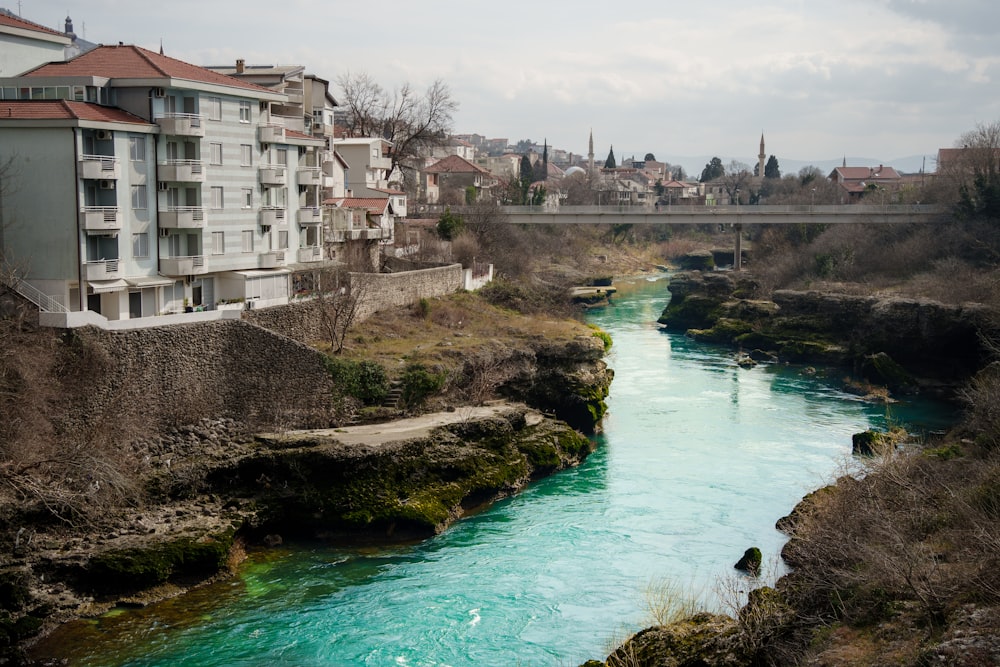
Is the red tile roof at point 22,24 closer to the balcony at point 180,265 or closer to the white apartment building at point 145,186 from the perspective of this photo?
the white apartment building at point 145,186

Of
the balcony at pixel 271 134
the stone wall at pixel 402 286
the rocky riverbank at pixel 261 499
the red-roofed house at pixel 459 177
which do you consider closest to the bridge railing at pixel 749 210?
the red-roofed house at pixel 459 177

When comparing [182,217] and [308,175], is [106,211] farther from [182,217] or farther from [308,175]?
[308,175]

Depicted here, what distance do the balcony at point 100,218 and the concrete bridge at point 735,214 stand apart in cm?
3416

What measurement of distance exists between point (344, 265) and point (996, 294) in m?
24.4

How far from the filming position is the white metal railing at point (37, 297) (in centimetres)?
2358

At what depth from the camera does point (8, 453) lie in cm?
2066

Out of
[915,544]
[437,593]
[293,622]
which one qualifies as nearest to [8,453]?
[293,622]

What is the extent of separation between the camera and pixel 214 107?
2820cm

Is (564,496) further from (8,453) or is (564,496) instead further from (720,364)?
(720,364)

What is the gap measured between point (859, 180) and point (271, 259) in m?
75.4

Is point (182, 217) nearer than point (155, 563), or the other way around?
point (155, 563)

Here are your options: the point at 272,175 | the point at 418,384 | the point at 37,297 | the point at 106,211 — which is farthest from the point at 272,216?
the point at 37,297

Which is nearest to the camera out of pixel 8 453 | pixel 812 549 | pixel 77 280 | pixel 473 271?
pixel 812 549

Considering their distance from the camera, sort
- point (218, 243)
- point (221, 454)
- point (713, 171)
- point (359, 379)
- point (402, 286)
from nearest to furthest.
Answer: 1. point (221, 454)
2. point (359, 379)
3. point (218, 243)
4. point (402, 286)
5. point (713, 171)
